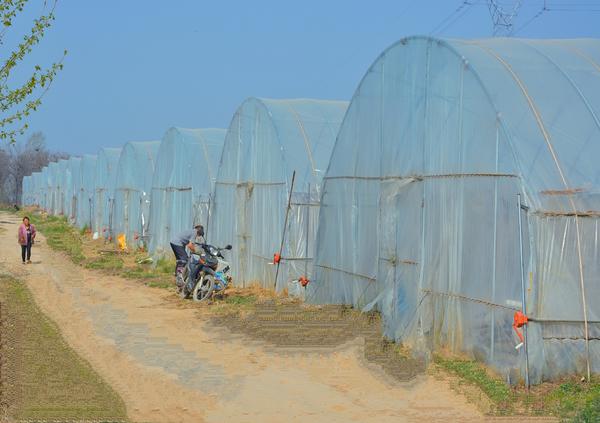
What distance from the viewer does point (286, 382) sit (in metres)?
11.3

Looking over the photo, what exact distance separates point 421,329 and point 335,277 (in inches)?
149

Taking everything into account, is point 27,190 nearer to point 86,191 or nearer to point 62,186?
point 62,186

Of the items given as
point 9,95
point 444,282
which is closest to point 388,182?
point 444,282

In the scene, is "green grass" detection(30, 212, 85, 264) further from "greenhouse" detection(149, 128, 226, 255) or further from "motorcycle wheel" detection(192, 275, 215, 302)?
"motorcycle wheel" detection(192, 275, 215, 302)

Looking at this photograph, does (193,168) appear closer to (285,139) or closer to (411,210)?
(285,139)

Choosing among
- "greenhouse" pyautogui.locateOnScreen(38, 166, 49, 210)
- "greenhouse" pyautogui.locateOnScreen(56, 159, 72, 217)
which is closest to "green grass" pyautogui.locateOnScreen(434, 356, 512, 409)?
"greenhouse" pyautogui.locateOnScreen(56, 159, 72, 217)

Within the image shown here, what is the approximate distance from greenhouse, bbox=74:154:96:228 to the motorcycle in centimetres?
2591

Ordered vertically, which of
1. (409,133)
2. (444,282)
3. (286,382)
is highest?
(409,133)

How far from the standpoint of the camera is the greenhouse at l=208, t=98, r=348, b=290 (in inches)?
757

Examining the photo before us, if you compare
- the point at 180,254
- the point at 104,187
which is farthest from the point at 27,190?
the point at 180,254

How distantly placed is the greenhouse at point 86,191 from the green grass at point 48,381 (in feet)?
98.9

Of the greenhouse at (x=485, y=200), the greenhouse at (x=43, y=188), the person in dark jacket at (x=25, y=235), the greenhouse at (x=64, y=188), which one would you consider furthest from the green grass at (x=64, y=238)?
the greenhouse at (x=485, y=200)

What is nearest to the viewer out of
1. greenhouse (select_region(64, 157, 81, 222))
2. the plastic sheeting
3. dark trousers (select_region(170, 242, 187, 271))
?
dark trousers (select_region(170, 242, 187, 271))

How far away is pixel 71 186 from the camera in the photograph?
56.2 m
